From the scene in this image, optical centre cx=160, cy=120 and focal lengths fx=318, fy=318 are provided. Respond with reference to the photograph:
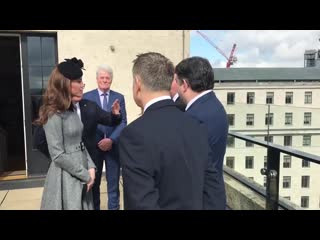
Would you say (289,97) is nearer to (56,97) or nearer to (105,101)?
(105,101)

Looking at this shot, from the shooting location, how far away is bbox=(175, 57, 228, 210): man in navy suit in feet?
6.50

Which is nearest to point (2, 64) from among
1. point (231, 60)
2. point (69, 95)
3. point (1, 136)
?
point (1, 136)

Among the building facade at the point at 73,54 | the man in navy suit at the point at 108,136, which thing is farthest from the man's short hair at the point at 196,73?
the building facade at the point at 73,54

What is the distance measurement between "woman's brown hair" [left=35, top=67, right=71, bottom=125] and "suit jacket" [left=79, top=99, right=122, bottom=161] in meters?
0.52

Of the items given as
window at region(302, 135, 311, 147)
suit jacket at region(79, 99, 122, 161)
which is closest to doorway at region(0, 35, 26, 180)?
suit jacket at region(79, 99, 122, 161)

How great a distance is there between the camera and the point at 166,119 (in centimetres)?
139

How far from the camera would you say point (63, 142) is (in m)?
2.31

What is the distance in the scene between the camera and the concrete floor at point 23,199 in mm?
4241

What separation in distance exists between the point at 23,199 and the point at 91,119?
241 centimetres

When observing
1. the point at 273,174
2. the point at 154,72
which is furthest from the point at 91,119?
the point at 273,174

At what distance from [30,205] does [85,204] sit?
221cm

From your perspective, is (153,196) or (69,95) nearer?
(153,196)

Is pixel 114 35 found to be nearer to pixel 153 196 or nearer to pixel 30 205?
pixel 30 205

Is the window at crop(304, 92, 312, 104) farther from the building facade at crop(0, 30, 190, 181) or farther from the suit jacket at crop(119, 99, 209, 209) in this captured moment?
the suit jacket at crop(119, 99, 209, 209)
